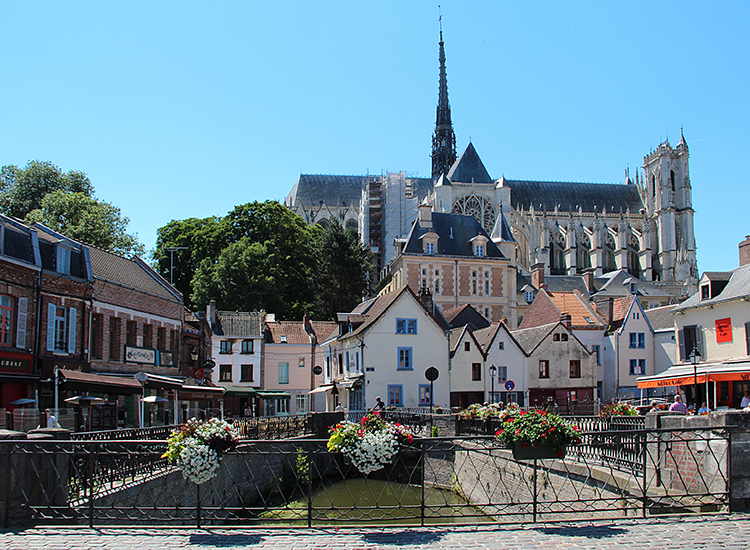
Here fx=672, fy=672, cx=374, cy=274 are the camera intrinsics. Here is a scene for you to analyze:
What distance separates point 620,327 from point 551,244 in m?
64.4

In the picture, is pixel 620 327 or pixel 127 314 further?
pixel 620 327

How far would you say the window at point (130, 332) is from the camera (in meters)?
27.7

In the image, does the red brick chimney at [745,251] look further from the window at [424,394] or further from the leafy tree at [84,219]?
the leafy tree at [84,219]

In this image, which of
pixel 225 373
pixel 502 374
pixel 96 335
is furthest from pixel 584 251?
pixel 96 335

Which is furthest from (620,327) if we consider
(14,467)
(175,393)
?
(14,467)

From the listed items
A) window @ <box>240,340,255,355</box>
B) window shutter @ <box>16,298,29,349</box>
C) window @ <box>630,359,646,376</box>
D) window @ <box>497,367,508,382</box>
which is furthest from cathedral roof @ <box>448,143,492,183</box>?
window shutter @ <box>16,298,29,349</box>

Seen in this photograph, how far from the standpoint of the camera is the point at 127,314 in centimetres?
2748

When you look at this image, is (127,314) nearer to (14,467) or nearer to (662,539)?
(14,467)

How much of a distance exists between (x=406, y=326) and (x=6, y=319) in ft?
69.3

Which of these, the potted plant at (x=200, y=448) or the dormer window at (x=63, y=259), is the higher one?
the dormer window at (x=63, y=259)

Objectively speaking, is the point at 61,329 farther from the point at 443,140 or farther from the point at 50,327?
the point at 443,140

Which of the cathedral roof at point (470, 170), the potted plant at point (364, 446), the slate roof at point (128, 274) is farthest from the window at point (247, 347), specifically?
the cathedral roof at point (470, 170)

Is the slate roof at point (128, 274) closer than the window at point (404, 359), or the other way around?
the slate roof at point (128, 274)

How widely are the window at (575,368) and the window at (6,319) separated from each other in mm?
32249
